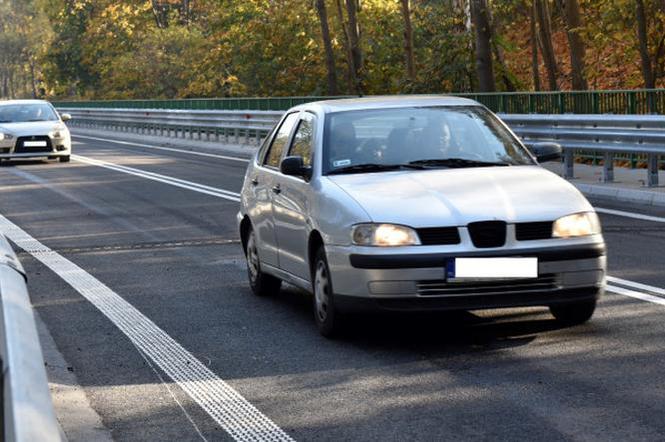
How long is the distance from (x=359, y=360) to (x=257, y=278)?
109 inches

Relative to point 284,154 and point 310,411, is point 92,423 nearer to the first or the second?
point 310,411

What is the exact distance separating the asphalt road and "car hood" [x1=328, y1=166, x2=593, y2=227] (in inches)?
28.3

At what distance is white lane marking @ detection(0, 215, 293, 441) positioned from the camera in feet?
20.7

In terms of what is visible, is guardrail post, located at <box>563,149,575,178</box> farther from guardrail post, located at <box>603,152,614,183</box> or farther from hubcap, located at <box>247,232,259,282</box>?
hubcap, located at <box>247,232,259,282</box>

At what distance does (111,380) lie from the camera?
7.57 metres

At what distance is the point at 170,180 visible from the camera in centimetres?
2455

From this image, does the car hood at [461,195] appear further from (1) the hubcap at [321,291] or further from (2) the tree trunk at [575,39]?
(2) the tree trunk at [575,39]

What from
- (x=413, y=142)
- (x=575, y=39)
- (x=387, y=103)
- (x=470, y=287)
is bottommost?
(x=575, y=39)

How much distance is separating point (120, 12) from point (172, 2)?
11.0 feet

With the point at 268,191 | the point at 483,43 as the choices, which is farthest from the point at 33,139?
the point at 268,191

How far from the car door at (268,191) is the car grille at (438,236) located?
2014 mm

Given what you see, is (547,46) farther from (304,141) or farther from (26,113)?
(304,141)

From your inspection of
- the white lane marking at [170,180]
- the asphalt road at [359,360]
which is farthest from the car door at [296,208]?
the white lane marking at [170,180]

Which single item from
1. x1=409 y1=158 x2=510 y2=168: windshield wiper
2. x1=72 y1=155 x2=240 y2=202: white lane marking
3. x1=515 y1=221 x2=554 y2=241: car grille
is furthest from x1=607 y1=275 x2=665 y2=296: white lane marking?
x1=72 y1=155 x2=240 y2=202: white lane marking
